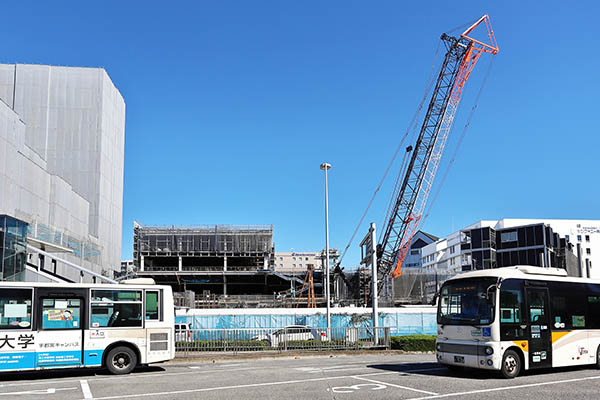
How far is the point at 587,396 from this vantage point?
474 inches

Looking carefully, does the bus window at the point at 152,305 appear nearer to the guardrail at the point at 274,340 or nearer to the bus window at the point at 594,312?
the guardrail at the point at 274,340

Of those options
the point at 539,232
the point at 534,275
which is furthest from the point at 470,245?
the point at 534,275

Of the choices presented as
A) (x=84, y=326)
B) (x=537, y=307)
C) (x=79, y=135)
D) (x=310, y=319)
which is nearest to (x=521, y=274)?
(x=537, y=307)

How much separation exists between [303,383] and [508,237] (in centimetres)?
8658

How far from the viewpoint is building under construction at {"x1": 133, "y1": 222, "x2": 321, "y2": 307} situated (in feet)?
343

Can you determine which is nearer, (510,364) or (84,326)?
(510,364)

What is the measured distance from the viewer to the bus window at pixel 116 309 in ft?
56.1

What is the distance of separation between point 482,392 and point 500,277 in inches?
149

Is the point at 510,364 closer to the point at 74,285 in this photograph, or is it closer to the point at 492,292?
the point at 492,292

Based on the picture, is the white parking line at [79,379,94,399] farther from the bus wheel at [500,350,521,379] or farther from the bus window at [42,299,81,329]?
the bus wheel at [500,350,521,379]

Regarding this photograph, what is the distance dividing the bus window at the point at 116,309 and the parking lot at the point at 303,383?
1531 millimetres

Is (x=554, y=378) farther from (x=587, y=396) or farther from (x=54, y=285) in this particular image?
(x=54, y=285)

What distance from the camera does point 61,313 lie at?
16656 mm

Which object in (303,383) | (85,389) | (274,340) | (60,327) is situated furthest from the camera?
(274,340)
